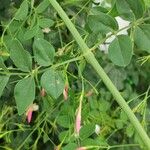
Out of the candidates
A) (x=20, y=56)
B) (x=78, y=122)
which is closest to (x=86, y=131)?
(x=78, y=122)

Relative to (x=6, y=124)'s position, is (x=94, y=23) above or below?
above

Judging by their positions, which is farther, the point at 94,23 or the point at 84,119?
the point at 84,119

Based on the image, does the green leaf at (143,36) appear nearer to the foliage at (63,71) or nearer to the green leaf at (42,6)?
the foliage at (63,71)

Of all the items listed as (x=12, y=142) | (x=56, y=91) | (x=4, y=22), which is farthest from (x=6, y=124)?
Answer: (x=56, y=91)

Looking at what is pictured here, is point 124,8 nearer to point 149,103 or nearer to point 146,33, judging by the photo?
point 146,33

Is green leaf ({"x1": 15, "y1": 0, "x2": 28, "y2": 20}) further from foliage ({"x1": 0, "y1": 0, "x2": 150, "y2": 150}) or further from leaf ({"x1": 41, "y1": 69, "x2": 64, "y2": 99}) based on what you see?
leaf ({"x1": 41, "y1": 69, "x2": 64, "y2": 99})
